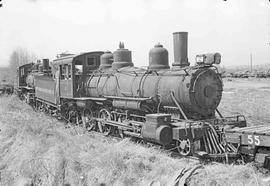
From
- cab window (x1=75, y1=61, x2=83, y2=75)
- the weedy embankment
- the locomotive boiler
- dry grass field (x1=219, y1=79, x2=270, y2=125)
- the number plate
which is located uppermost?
cab window (x1=75, y1=61, x2=83, y2=75)

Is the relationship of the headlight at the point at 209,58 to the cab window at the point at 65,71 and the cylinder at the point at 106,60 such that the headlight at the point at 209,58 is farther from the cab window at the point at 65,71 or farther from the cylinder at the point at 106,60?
the cab window at the point at 65,71

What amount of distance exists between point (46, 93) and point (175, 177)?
43.1 feet

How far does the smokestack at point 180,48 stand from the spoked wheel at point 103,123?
362 cm

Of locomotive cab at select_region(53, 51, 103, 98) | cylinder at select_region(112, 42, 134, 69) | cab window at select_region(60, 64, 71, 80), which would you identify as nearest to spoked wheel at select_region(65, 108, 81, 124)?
locomotive cab at select_region(53, 51, 103, 98)

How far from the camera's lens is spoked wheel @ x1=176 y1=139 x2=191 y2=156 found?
8901 mm

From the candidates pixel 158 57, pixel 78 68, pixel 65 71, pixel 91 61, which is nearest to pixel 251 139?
pixel 158 57

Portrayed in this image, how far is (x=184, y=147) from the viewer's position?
29.6 feet

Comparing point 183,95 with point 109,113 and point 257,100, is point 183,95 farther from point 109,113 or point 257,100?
point 257,100

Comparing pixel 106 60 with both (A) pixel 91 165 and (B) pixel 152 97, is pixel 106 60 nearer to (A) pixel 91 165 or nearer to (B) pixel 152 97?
(B) pixel 152 97

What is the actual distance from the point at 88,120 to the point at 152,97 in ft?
14.4

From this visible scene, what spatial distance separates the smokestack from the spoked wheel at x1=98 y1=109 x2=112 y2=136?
3625mm

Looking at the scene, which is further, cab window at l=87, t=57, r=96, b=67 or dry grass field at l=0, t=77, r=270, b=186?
cab window at l=87, t=57, r=96, b=67

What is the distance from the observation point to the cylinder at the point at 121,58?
43.9ft

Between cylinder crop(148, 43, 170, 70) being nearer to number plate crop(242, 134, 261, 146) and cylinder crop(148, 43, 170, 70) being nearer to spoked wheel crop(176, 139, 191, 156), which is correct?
spoked wheel crop(176, 139, 191, 156)
